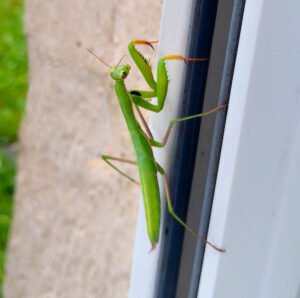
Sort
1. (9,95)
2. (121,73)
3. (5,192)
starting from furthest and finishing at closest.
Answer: (9,95) < (5,192) < (121,73)

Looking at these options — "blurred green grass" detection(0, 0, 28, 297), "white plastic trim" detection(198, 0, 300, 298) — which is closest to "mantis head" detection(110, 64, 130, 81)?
"white plastic trim" detection(198, 0, 300, 298)

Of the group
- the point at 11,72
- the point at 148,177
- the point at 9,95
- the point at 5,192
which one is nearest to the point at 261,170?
the point at 148,177

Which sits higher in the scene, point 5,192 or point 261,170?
point 261,170

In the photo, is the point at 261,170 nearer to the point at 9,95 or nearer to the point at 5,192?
the point at 5,192

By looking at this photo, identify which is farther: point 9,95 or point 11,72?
point 11,72

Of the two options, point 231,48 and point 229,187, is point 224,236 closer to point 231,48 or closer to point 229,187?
point 229,187

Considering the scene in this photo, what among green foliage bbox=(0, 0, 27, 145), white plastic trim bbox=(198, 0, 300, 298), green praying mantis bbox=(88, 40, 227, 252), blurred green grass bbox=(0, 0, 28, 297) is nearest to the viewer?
white plastic trim bbox=(198, 0, 300, 298)

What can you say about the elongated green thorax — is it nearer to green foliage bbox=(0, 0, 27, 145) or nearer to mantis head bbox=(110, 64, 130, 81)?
mantis head bbox=(110, 64, 130, 81)

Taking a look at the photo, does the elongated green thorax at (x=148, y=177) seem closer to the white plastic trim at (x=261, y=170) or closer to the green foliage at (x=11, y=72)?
the white plastic trim at (x=261, y=170)
